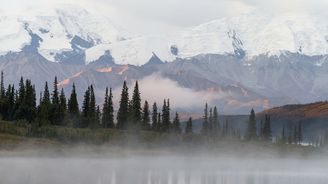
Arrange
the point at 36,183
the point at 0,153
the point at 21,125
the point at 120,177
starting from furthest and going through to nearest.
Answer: the point at 21,125, the point at 0,153, the point at 120,177, the point at 36,183

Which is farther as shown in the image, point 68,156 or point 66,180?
point 68,156

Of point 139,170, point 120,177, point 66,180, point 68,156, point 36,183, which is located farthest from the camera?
point 68,156

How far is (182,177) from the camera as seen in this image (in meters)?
140

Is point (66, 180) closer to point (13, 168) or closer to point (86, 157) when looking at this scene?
point (13, 168)

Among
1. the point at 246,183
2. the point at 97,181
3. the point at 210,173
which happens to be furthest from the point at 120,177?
the point at 210,173

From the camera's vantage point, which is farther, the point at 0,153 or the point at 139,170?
the point at 0,153

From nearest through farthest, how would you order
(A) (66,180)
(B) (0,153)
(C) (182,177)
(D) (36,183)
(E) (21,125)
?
(D) (36,183)
(A) (66,180)
(C) (182,177)
(B) (0,153)
(E) (21,125)

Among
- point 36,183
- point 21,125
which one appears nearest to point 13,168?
point 36,183

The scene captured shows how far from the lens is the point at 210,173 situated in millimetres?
154125

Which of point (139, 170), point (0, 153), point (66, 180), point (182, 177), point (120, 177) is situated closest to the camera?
point (66, 180)

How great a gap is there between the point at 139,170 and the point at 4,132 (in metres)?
50.2

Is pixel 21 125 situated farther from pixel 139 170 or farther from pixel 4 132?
pixel 139 170

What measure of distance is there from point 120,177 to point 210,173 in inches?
1210

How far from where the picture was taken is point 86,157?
18788 centimetres
